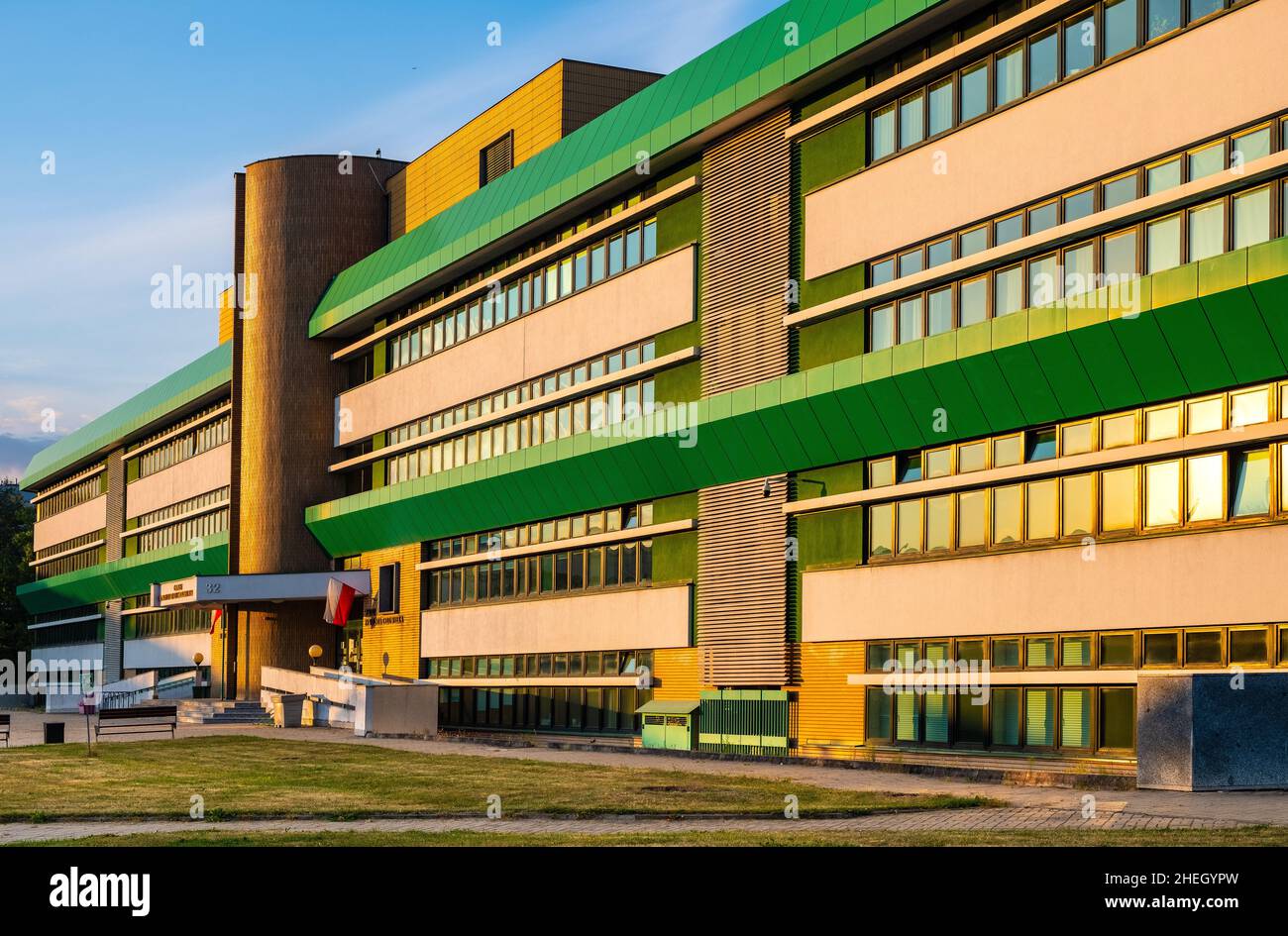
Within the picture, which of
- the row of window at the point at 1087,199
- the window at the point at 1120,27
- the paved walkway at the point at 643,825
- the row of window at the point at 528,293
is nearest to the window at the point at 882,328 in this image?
the row of window at the point at 1087,199

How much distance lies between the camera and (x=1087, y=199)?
1126 inches

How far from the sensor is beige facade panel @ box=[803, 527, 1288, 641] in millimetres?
25172

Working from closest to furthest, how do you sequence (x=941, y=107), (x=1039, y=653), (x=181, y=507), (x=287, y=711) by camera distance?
1. (x=1039, y=653)
2. (x=941, y=107)
3. (x=287, y=711)
4. (x=181, y=507)

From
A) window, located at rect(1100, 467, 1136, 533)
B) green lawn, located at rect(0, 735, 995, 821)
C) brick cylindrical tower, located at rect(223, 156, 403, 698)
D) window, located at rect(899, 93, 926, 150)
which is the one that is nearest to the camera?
green lawn, located at rect(0, 735, 995, 821)

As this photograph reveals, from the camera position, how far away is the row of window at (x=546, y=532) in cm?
4497

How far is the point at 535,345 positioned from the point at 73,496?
64991 mm

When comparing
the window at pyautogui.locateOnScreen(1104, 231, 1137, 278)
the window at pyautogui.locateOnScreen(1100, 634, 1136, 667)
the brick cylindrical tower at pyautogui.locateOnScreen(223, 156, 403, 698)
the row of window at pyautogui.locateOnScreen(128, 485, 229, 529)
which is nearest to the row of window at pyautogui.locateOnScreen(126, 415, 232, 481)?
the row of window at pyautogui.locateOnScreen(128, 485, 229, 529)

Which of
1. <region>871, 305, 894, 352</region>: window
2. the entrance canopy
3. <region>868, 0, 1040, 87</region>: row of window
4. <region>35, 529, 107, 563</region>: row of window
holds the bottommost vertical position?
the entrance canopy

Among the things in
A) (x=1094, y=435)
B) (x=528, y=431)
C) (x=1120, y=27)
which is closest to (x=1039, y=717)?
(x=1094, y=435)

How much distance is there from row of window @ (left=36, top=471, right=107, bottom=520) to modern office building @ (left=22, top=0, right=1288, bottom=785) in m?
38.2

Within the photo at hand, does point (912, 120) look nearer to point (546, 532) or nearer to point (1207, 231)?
point (1207, 231)

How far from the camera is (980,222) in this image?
31203mm

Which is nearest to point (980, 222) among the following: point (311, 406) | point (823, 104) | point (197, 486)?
point (823, 104)

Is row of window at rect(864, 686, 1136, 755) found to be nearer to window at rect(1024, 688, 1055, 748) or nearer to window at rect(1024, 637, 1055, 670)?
window at rect(1024, 688, 1055, 748)
